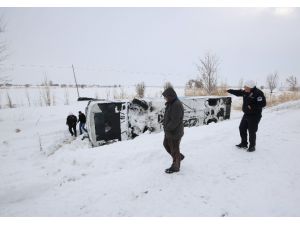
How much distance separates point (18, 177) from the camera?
5086 mm

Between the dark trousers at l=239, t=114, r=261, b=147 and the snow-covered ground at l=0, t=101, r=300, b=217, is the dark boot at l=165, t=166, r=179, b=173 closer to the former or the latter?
the snow-covered ground at l=0, t=101, r=300, b=217

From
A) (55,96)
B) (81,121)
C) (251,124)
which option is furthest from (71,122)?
(55,96)

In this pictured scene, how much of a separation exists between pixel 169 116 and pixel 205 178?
4.36ft

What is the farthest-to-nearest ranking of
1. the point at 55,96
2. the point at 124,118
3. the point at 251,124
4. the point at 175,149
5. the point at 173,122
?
1. the point at 55,96
2. the point at 124,118
3. the point at 251,124
4. the point at 175,149
5. the point at 173,122

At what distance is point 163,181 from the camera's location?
4008mm

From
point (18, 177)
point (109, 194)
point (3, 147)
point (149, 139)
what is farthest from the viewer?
point (3, 147)

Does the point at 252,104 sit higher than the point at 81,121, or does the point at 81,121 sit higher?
the point at 252,104

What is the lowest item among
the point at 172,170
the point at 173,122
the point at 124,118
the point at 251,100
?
the point at 172,170

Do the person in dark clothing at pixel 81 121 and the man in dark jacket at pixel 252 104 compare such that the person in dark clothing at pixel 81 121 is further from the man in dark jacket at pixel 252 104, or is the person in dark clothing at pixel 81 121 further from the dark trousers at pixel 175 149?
the man in dark jacket at pixel 252 104

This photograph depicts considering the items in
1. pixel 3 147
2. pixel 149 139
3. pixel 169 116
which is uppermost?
pixel 169 116

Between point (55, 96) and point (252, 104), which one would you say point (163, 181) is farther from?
point (55, 96)

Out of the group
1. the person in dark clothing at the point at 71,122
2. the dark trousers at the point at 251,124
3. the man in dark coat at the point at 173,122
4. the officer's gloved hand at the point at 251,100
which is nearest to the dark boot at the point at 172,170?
the man in dark coat at the point at 173,122

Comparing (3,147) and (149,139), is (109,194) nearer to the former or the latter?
(149,139)
